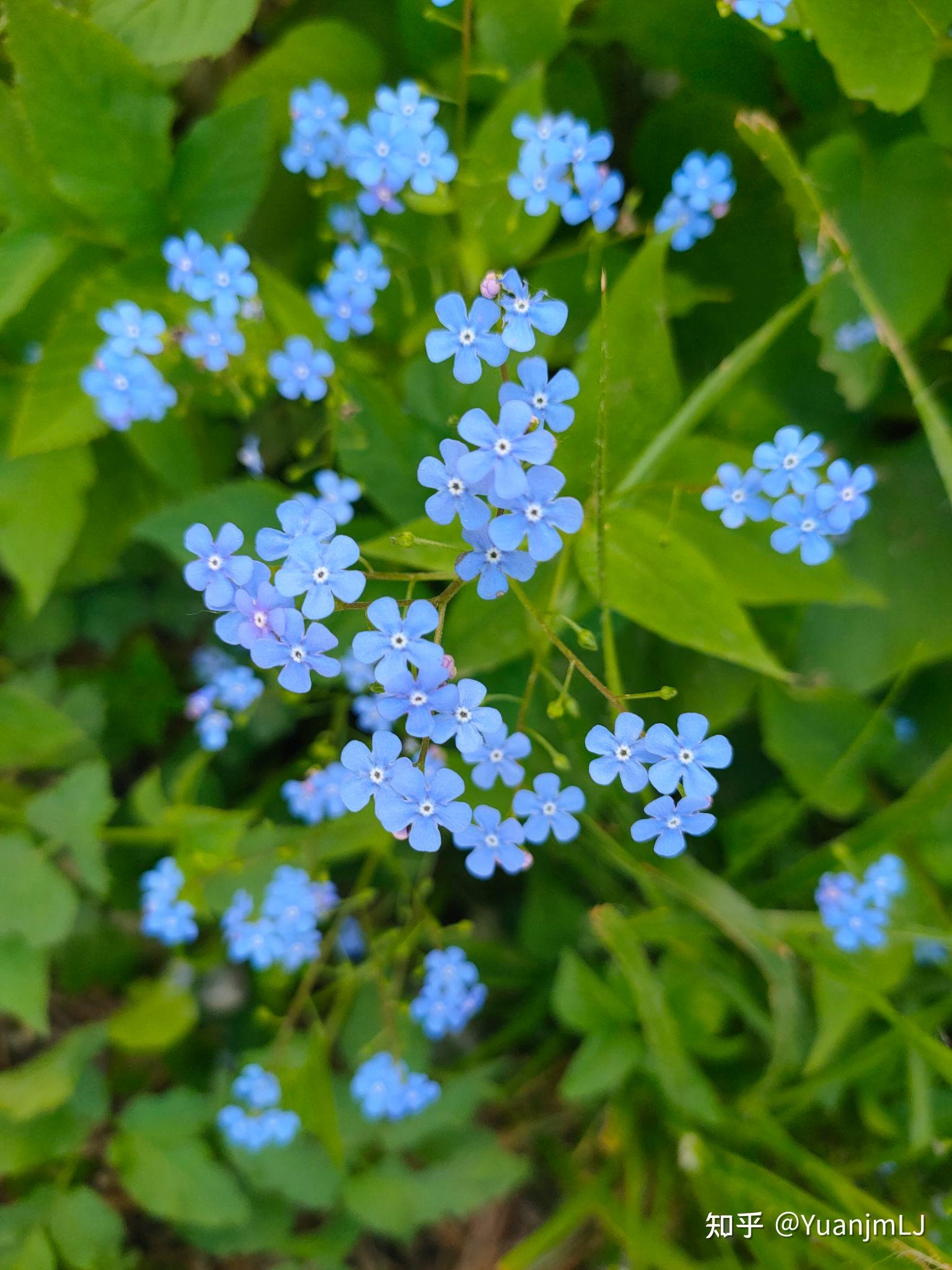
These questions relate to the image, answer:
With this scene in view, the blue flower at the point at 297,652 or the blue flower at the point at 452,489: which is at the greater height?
the blue flower at the point at 452,489

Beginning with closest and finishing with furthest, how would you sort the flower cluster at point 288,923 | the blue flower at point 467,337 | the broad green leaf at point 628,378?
the blue flower at point 467,337, the broad green leaf at point 628,378, the flower cluster at point 288,923

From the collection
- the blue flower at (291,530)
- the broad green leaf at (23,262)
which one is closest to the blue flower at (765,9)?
the blue flower at (291,530)

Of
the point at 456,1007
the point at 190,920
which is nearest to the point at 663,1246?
the point at 456,1007

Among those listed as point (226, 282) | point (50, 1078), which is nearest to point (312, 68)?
point (226, 282)

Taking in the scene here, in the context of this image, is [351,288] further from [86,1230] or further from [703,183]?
[86,1230]

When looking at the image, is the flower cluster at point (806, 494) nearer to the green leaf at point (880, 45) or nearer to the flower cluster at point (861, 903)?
the green leaf at point (880, 45)

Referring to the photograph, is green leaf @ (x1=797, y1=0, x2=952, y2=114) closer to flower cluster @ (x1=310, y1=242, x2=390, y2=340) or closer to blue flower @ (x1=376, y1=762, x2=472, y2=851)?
flower cluster @ (x1=310, y1=242, x2=390, y2=340)
